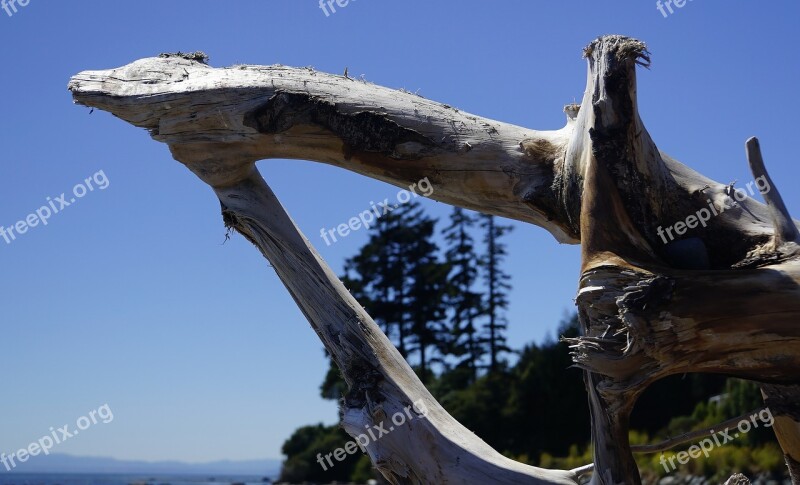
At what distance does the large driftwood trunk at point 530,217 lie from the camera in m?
2.97

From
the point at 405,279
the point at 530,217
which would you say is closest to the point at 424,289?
the point at 405,279

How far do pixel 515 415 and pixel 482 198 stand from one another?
996 inches

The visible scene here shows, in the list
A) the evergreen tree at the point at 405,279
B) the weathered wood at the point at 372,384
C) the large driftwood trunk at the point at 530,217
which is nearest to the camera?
the large driftwood trunk at the point at 530,217

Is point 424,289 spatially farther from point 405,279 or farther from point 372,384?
point 372,384

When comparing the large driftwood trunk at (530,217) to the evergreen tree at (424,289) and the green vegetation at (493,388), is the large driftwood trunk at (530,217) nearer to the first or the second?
the green vegetation at (493,388)

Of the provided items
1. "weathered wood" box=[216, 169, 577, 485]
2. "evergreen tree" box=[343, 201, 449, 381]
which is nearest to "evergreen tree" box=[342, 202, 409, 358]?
"evergreen tree" box=[343, 201, 449, 381]

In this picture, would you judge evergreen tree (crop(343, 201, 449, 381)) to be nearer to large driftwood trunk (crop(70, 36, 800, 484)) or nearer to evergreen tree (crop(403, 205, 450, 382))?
evergreen tree (crop(403, 205, 450, 382))

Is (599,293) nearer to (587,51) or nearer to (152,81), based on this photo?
(587,51)

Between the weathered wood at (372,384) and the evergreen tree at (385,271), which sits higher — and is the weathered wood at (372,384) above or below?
below

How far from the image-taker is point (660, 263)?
10.4 feet

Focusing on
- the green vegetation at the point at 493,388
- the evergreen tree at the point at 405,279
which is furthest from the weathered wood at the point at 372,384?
the evergreen tree at the point at 405,279

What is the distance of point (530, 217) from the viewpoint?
387 cm

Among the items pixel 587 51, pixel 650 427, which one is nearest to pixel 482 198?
pixel 587 51

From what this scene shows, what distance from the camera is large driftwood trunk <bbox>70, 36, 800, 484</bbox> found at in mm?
2975
